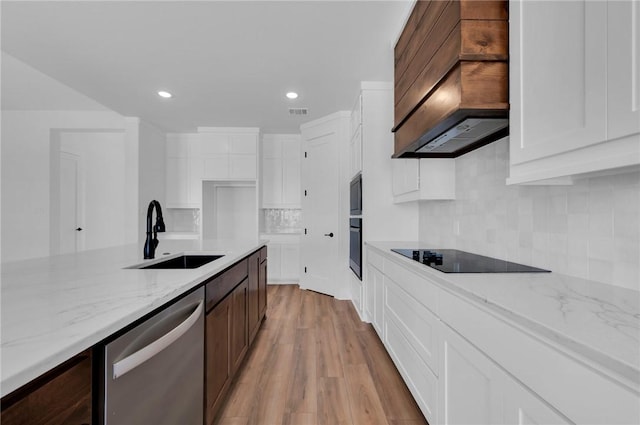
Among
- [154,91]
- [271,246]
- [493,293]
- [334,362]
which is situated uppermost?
[154,91]

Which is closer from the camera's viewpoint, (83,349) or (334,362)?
(83,349)

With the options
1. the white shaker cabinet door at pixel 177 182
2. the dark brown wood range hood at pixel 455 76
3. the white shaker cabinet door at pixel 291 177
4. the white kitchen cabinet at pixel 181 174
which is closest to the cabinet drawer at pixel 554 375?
the dark brown wood range hood at pixel 455 76

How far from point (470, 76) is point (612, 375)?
46.7 inches

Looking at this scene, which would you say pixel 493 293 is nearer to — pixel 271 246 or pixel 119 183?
pixel 271 246

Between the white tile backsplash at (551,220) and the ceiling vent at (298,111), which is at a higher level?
the ceiling vent at (298,111)

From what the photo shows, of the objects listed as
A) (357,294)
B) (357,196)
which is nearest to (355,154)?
(357,196)

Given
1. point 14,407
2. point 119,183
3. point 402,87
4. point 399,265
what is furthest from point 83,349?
point 119,183

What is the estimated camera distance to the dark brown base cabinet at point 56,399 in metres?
0.50

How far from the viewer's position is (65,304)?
2.57 ft

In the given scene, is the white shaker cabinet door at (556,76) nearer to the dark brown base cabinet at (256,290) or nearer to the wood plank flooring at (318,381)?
the wood plank flooring at (318,381)

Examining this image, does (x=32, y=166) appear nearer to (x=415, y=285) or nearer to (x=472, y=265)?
(x=415, y=285)

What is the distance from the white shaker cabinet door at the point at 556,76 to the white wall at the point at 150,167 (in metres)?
A: 4.80

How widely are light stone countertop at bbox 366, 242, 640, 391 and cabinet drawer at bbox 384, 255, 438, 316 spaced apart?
123 mm

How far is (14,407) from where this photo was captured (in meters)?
0.49
